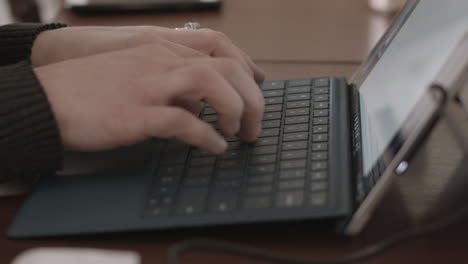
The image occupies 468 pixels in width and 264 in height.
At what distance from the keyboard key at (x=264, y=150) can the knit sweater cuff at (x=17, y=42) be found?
359mm

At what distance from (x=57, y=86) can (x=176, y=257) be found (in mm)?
219

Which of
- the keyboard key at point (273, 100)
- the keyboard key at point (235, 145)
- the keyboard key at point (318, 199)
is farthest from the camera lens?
the keyboard key at point (273, 100)

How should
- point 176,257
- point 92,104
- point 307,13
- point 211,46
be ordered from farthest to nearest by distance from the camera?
point 307,13, point 211,46, point 92,104, point 176,257

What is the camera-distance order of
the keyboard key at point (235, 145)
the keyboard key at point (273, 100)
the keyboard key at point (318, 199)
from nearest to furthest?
the keyboard key at point (318, 199)
the keyboard key at point (235, 145)
the keyboard key at point (273, 100)

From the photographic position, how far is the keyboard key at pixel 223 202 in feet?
1.54

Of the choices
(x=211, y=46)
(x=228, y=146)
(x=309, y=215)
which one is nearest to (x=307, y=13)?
(x=211, y=46)

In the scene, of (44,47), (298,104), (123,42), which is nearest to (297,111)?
(298,104)

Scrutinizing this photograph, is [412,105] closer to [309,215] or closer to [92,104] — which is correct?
[309,215]

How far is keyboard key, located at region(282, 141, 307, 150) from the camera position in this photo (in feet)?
1.80

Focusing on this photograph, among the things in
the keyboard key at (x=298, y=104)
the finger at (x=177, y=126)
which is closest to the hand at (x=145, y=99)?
the finger at (x=177, y=126)

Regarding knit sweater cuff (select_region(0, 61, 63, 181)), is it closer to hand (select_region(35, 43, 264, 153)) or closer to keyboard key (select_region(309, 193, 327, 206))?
hand (select_region(35, 43, 264, 153))

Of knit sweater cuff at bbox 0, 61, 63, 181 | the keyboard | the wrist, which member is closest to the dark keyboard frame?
the keyboard

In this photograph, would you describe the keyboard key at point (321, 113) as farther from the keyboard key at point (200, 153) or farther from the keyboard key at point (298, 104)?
the keyboard key at point (200, 153)

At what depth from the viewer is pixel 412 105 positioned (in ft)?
1.54
